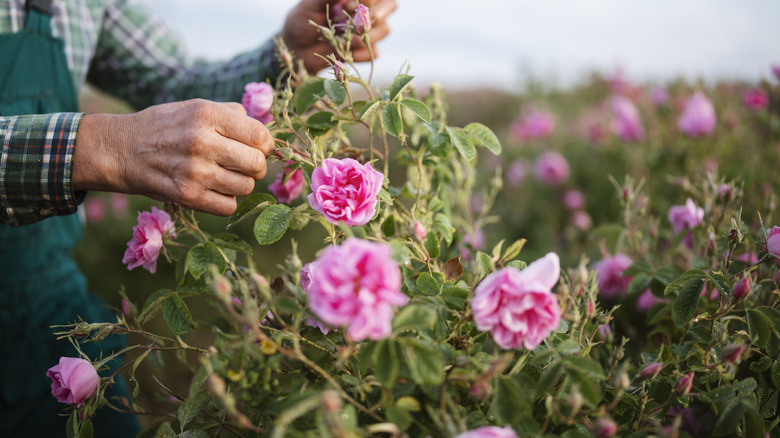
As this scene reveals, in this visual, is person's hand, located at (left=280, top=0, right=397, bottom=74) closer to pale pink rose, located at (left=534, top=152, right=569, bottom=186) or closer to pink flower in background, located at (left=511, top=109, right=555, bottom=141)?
pale pink rose, located at (left=534, top=152, right=569, bottom=186)

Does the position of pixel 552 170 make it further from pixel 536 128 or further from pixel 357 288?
pixel 357 288

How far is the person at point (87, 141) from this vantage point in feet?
2.81

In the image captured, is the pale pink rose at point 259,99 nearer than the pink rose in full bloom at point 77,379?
No

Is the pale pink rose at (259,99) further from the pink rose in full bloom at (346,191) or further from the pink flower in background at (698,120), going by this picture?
the pink flower in background at (698,120)

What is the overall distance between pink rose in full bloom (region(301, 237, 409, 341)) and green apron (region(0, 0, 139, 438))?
113 cm

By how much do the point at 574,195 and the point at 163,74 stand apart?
196 cm

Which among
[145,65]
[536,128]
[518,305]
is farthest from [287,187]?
[536,128]

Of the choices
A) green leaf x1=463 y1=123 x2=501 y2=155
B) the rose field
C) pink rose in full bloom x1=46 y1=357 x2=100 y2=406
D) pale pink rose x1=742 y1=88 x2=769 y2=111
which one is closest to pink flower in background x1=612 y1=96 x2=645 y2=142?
pale pink rose x1=742 y1=88 x2=769 y2=111

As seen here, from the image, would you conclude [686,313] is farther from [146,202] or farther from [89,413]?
[146,202]

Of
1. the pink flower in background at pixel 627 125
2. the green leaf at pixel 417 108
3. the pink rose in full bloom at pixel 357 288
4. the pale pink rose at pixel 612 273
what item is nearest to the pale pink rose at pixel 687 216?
the pale pink rose at pixel 612 273

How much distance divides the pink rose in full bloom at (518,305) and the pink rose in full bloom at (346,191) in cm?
20

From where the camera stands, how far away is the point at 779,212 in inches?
66.9

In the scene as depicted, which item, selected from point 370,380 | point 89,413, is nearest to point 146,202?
point 89,413

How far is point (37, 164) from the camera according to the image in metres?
0.93
